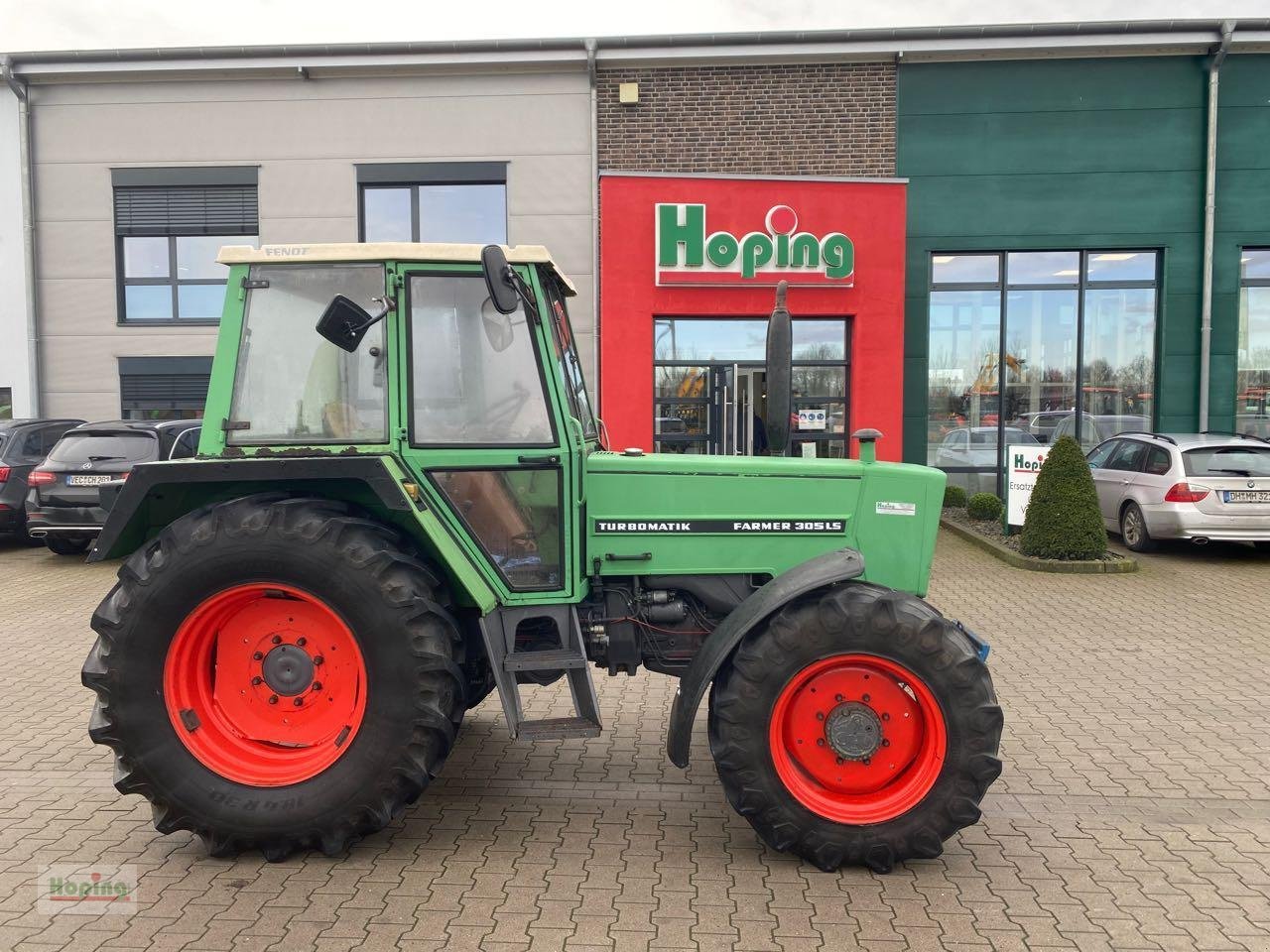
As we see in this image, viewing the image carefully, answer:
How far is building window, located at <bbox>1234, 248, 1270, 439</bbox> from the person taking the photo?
14258 millimetres

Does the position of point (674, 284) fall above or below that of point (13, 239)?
below

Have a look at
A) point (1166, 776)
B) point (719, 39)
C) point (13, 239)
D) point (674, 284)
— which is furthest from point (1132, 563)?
point (13, 239)

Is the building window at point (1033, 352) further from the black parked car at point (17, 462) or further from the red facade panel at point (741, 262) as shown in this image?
the black parked car at point (17, 462)

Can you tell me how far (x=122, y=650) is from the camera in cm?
354

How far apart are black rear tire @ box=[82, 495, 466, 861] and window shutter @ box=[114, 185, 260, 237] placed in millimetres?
12545

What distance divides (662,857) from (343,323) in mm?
2509

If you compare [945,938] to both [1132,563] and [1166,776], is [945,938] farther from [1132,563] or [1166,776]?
[1132,563]

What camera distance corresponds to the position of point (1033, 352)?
1474 centimetres

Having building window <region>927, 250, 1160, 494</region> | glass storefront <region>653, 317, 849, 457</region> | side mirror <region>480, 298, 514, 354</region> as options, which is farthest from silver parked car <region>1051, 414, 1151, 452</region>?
side mirror <region>480, 298, 514, 354</region>

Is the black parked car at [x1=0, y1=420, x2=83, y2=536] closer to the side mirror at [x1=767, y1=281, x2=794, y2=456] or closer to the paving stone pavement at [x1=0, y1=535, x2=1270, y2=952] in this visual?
the paving stone pavement at [x1=0, y1=535, x2=1270, y2=952]

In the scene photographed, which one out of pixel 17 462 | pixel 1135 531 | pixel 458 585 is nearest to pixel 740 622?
pixel 458 585

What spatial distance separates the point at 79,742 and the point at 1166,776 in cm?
580

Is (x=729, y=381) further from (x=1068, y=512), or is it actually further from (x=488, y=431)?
(x=488, y=431)

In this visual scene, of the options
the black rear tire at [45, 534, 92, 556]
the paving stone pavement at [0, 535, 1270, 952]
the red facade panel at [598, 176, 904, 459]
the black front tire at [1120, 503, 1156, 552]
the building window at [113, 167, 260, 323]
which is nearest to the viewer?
the paving stone pavement at [0, 535, 1270, 952]
